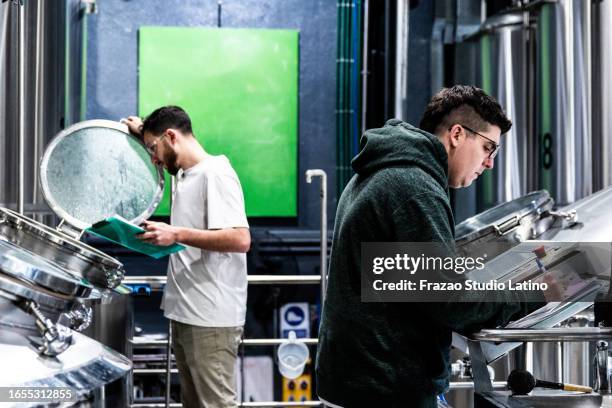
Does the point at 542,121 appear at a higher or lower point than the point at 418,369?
higher

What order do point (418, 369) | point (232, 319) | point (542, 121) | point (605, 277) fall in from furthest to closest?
point (542, 121) < point (232, 319) < point (605, 277) < point (418, 369)

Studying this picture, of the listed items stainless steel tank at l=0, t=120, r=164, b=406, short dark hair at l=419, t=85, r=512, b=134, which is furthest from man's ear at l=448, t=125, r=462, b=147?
stainless steel tank at l=0, t=120, r=164, b=406

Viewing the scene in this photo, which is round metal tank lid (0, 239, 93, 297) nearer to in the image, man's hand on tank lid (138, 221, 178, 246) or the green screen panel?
man's hand on tank lid (138, 221, 178, 246)

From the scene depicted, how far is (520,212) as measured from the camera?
2680 mm

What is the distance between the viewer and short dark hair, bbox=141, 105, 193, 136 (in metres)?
2.88

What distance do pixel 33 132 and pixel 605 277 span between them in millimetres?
2143

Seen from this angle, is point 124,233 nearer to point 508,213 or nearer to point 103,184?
point 103,184

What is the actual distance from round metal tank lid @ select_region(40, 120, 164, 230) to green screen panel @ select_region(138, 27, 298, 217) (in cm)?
199

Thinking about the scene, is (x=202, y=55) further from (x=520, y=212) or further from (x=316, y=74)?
(x=520, y=212)

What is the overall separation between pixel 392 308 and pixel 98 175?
171 centimetres

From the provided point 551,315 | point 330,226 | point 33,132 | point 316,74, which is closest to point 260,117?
point 316,74

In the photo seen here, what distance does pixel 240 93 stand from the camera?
5.09 metres

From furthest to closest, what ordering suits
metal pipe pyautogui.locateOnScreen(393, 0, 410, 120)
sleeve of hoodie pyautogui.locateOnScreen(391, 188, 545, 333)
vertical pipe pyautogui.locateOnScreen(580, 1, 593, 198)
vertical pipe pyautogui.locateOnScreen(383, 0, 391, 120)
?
vertical pipe pyautogui.locateOnScreen(383, 0, 391, 120) < metal pipe pyautogui.locateOnScreen(393, 0, 410, 120) < vertical pipe pyautogui.locateOnScreen(580, 1, 593, 198) < sleeve of hoodie pyautogui.locateOnScreen(391, 188, 545, 333)

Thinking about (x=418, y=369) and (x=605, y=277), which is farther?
(x=605, y=277)
